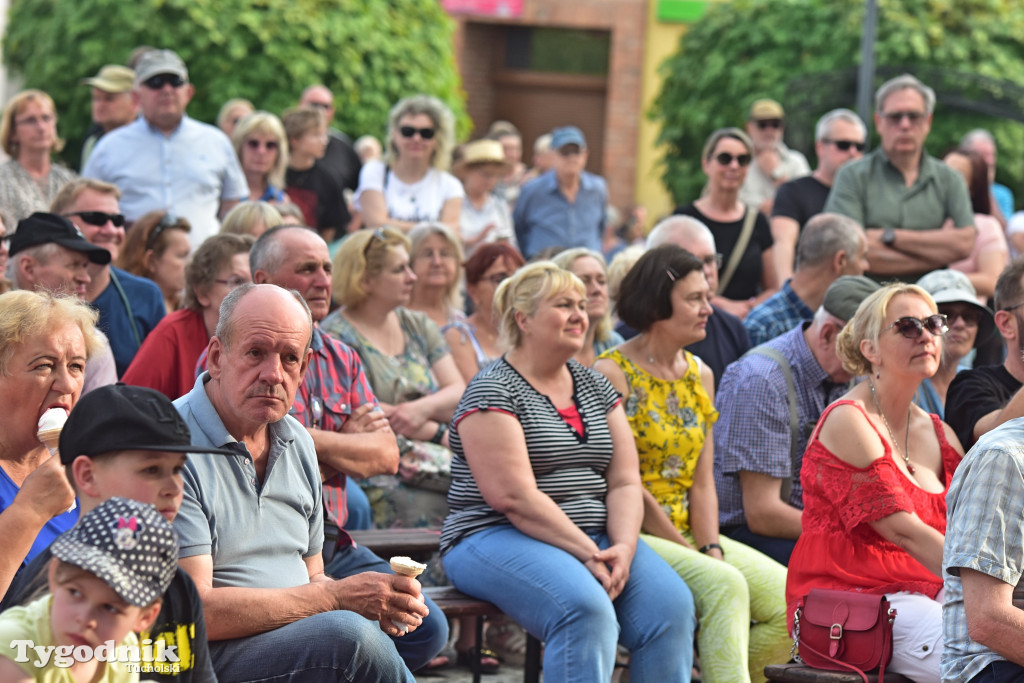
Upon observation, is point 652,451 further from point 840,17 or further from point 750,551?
point 840,17

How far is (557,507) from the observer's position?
177 inches

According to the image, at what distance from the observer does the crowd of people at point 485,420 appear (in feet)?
10.8

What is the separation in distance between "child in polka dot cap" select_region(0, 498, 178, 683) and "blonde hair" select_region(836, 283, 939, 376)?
2864 mm

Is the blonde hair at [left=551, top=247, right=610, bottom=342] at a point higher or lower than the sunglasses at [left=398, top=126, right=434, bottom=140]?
lower

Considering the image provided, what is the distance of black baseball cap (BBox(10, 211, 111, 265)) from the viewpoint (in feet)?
16.7

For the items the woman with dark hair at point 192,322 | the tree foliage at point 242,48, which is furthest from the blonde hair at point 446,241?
the tree foliage at point 242,48

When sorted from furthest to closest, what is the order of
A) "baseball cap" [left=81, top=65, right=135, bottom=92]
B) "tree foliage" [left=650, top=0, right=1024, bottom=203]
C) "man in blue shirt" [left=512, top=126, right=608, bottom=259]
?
"tree foliage" [left=650, top=0, right=1024, bottom=203], "man in blue shirt" [left=512, top=126, right=608, bottom=259], "baseball cap" [left=81, top=65, right=135, bottom=92]

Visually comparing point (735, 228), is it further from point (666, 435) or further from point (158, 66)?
point (158, 66)

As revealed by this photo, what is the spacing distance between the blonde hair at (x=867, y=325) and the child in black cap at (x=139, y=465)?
2.62m

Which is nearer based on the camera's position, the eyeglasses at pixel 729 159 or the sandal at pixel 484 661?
→ the sandal at pixel 484 661

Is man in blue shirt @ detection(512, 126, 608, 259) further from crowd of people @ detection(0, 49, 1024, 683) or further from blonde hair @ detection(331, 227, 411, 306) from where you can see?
blonde hair @ detection(331, 227, 411, 306)

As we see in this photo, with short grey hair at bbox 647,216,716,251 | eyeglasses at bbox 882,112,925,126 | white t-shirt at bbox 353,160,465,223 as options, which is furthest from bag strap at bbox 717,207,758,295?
white t-shirt at bbox 353,160,465,223

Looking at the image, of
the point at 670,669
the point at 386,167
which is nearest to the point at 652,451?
the point at 670,669

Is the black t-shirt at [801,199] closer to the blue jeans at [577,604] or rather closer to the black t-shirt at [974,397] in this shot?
the black t-shirt at [974,397]
